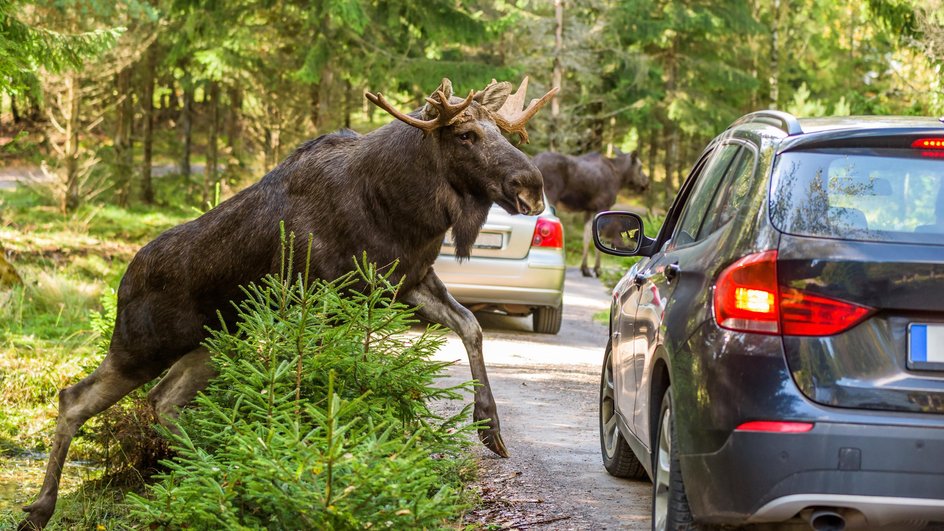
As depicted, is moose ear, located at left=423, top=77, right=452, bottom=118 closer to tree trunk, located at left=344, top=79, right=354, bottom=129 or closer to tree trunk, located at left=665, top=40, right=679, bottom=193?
tree trunk, located at left=344, top=79, right=354, bottom=129

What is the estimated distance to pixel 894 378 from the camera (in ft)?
12.1

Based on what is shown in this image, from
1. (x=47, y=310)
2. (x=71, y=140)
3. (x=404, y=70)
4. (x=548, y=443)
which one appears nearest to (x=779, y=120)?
(x=548, y=443)

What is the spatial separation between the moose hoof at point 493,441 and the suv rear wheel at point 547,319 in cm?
750

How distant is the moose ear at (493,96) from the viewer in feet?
25.7

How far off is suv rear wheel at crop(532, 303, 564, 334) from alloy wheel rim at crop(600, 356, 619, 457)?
23.8 feet

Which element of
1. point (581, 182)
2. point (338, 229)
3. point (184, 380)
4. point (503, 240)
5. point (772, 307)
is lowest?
point (184, 380)

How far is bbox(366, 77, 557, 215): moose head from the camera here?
7.13 m

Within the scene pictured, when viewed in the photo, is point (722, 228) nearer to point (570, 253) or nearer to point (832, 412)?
point (832, 412)

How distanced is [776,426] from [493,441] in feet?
11.3

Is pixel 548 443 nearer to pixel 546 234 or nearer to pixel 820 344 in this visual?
pixel 820 344

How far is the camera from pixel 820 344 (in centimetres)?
375

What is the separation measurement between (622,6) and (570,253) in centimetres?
1025

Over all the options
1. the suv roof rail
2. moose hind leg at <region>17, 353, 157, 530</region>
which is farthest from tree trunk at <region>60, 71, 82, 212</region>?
the suv roof rail

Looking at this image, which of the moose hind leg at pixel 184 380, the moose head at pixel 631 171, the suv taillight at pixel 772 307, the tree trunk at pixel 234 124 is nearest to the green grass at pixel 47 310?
the moose hind leg at pixel 184 380
